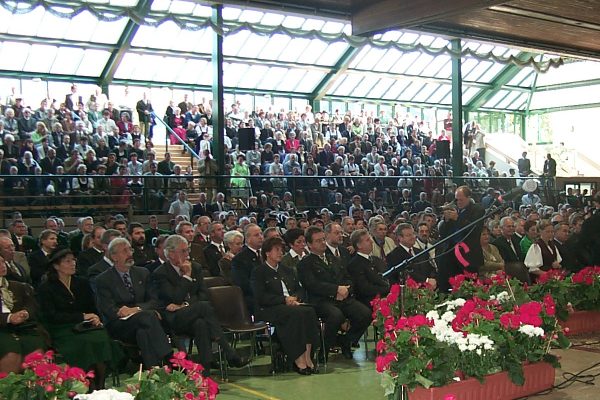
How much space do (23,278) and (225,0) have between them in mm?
4172

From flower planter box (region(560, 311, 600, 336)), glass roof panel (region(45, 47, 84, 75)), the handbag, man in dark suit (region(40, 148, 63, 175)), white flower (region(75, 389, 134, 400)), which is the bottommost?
flower planter box (region(560, 311, 600, 336))

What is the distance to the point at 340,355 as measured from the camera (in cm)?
781

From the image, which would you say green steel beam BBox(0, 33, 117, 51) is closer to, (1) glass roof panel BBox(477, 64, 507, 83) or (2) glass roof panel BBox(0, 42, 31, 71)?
(2) glass roof panel BBox(0, 42, 31, 71)

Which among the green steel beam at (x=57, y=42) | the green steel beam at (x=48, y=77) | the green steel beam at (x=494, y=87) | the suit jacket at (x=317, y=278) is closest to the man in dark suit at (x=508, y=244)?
the suit jacket at (x=317, y=278)

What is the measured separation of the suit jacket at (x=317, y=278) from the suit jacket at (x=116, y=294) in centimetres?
152

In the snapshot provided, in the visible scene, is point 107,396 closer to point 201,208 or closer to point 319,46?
point 201,208

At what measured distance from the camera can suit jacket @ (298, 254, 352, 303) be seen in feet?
24.4

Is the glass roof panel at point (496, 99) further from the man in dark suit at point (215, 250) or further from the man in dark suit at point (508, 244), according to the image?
the man in dark suit at point (215, 250)

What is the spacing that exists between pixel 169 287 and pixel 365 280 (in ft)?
7.00

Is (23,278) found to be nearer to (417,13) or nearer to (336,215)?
(417,13)

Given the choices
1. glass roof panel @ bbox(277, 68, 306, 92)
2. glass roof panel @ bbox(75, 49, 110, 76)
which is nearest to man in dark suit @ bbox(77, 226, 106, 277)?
glass roof panel @ bbox(75, 49, 110, 76)

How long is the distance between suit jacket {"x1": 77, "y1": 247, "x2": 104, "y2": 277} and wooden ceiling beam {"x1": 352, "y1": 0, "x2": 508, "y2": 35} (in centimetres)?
452

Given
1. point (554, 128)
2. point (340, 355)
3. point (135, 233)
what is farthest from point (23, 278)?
point (554, 128)

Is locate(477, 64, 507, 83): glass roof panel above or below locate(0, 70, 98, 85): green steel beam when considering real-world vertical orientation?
above
